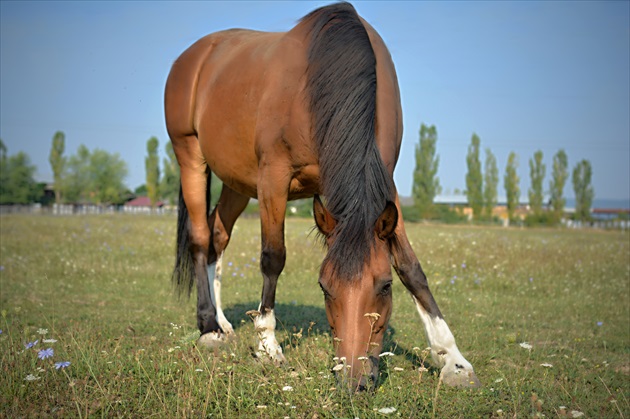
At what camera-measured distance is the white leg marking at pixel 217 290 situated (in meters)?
5.26

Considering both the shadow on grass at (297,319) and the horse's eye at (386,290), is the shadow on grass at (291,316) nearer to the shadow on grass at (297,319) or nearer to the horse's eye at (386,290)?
the shadow on grass at (297,319)

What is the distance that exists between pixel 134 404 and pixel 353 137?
2036 mm

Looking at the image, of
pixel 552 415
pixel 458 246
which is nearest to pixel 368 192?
pixel 552 415

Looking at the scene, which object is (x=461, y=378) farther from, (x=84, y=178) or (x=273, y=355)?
(x=84, y=178)

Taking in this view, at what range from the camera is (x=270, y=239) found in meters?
4.14

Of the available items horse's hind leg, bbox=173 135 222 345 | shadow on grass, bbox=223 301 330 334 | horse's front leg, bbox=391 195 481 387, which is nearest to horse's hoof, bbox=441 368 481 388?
horse's front leg, bbox=391 195 481 387

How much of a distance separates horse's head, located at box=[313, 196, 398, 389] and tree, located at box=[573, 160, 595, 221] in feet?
190

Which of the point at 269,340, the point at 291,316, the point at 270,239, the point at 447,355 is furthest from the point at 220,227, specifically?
the point at 447,355

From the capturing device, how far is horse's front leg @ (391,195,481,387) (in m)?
3.63

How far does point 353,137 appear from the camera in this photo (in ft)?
11.3

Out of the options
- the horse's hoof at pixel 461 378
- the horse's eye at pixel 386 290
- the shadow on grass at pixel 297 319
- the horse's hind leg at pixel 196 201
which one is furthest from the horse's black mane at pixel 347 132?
the horse's hind leg at pixel 196 201

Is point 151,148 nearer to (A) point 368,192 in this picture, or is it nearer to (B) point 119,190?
(B) point 119,190

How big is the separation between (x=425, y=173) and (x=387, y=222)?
164ft

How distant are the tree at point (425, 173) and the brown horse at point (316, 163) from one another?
4749 centimetres
